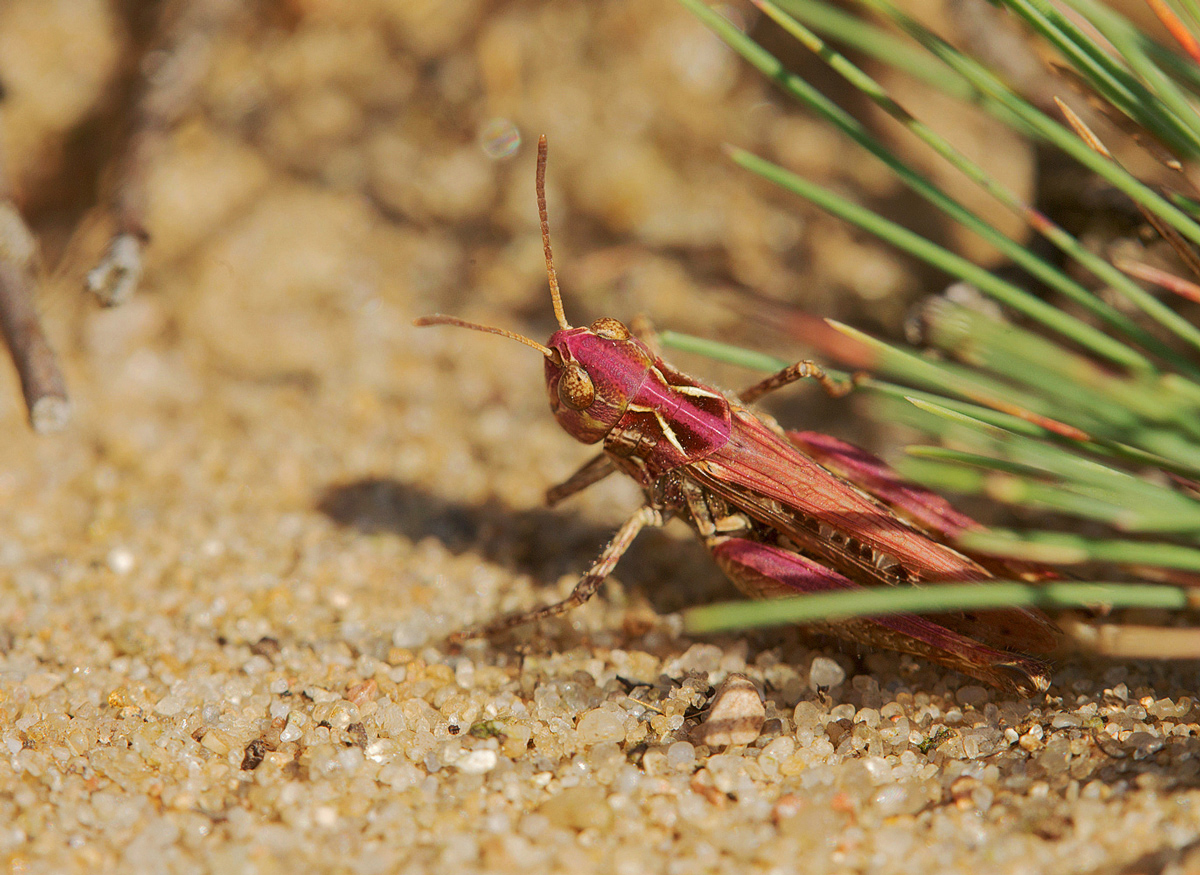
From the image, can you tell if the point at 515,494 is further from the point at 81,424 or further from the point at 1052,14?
the point at 1052,14

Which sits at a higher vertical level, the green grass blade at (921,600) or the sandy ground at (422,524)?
the green grass blade at (921,600)

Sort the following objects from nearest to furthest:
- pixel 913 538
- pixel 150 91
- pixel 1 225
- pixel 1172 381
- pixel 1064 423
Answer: pixel 1172 381 < pixel 1064 423 < pixel 913 538 < pixel 1 225 < pixel 150 91

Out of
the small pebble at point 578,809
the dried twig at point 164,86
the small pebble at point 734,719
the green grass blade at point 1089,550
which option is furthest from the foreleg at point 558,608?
the dried twig at point 164,86

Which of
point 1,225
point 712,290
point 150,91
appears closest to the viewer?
point 1,225

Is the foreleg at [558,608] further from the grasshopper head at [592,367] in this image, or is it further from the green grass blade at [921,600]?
the green grass blade at [921,600]

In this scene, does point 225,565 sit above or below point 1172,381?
below

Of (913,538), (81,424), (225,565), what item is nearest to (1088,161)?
(913,538)
